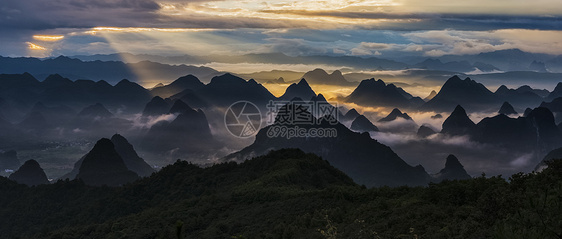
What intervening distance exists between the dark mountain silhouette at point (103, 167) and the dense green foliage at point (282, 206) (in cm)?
4740

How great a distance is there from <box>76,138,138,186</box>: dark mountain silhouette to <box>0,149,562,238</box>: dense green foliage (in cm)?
4740

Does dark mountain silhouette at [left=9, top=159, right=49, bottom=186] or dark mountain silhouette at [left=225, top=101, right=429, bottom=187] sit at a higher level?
dark mountain silhouette at [left=225, top=101, right=429, bottom=187]

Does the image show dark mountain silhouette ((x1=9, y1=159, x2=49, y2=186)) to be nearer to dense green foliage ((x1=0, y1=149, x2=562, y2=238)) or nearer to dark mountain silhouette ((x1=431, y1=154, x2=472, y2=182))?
dense green foliage ((x1=0, y1=149, x2=562, y2=238))

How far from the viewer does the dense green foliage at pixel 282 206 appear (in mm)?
28094

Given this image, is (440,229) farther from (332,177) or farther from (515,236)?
(332,177)

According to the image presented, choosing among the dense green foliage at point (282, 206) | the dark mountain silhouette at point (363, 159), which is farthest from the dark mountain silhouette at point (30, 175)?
the dark mountain silhouette at point (363, 159)

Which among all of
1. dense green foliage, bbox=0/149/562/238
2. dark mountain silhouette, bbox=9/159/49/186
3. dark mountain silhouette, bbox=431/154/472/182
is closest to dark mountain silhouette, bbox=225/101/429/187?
dark mountain silhouette, bbox=431/154/472/182

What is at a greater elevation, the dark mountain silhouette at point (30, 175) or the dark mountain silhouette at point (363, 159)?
the dark mountain silhouette at point (363, 159)

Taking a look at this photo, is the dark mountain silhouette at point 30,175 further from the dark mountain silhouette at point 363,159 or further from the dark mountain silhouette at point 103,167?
the dark mountain silhouette at point 363,159

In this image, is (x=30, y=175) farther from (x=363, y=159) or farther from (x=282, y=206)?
(x=282, y=206)

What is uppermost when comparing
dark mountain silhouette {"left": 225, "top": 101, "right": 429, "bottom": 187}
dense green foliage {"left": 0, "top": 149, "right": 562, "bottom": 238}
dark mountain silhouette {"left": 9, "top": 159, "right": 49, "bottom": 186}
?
dense green foliage {"left": 0, "top": 149, "right": 562, "bottom": 238}

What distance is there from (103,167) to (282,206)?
382ft

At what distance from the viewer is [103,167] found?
159 metres

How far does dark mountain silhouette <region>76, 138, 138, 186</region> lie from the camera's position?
152750 mm
